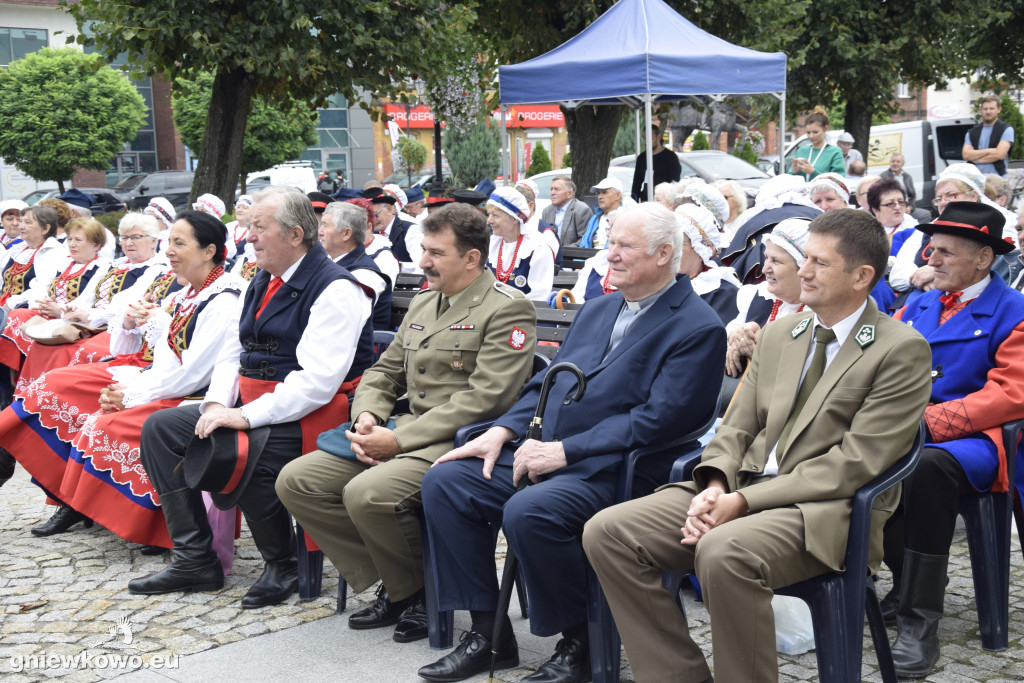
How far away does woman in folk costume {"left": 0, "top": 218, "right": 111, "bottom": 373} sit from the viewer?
7293mm

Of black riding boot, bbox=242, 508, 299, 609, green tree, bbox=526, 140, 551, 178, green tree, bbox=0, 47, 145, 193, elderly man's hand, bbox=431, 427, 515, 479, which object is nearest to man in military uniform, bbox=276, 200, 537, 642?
elderly man's hand, bbox=431, 427, 515, 479

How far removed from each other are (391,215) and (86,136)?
25813 millimetres

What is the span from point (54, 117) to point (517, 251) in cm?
2868

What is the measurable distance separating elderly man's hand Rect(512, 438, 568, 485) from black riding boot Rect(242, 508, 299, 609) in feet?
4.50

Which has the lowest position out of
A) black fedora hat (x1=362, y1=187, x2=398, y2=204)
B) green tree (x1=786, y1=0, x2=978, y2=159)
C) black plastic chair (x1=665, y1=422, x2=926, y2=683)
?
black plastic chair (x1=665, y1=422, x2=926, y2=683)

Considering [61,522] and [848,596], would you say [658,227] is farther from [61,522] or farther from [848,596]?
[61,522]

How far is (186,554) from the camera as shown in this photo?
4812 mm

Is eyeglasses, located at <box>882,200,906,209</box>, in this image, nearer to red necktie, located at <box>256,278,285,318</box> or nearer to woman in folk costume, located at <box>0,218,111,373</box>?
red necktie, located at <box>256,278,285,318</box>

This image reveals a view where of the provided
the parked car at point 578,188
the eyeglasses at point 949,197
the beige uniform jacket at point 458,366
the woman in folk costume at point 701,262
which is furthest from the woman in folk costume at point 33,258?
the parked car at point 578,188

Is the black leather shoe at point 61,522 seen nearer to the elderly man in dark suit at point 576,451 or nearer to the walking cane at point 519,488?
the elderly man in dark suit at point 576,451

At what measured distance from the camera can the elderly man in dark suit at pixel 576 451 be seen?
3578mm

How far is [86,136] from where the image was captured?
33.1 m

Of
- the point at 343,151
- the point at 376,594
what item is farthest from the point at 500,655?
the point at 343,151

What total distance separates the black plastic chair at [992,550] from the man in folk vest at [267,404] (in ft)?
8.34
